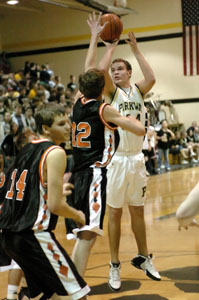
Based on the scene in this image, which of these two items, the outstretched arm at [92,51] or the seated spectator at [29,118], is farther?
the seated spectator at [29,118]

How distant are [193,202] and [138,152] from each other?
7.89 ft

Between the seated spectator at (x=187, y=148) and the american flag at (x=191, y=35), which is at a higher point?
the american flag at (x=191, y=35)

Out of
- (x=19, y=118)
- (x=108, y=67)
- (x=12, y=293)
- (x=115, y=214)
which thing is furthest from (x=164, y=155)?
(x=12, y=293)

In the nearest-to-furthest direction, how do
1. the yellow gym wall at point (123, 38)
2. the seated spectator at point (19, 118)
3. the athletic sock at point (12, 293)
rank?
the athletic sock at point (12, 293) < the seated spectator at point (19, 118) < the yellow gym wall at point (123, 38)

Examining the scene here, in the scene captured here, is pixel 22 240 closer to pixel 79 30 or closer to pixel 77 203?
pixel 77 203

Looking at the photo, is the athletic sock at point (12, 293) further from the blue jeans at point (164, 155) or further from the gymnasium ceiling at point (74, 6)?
the gymnasium ceiling at point (74, 6)

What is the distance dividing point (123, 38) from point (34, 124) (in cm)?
1067

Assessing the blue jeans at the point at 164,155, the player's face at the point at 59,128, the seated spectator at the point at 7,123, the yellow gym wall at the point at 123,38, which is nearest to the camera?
the player's face at the point at 59,128

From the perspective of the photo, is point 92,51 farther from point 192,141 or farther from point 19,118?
point 192,141

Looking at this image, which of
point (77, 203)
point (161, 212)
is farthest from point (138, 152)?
point (161, 212)

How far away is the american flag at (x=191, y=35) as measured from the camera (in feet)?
68.8

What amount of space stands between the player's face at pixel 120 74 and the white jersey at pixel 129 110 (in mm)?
63

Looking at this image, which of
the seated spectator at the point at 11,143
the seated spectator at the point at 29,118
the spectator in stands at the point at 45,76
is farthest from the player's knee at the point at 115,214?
the spectator in stands at the point at 45,76

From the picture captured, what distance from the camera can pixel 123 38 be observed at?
2280 cm
